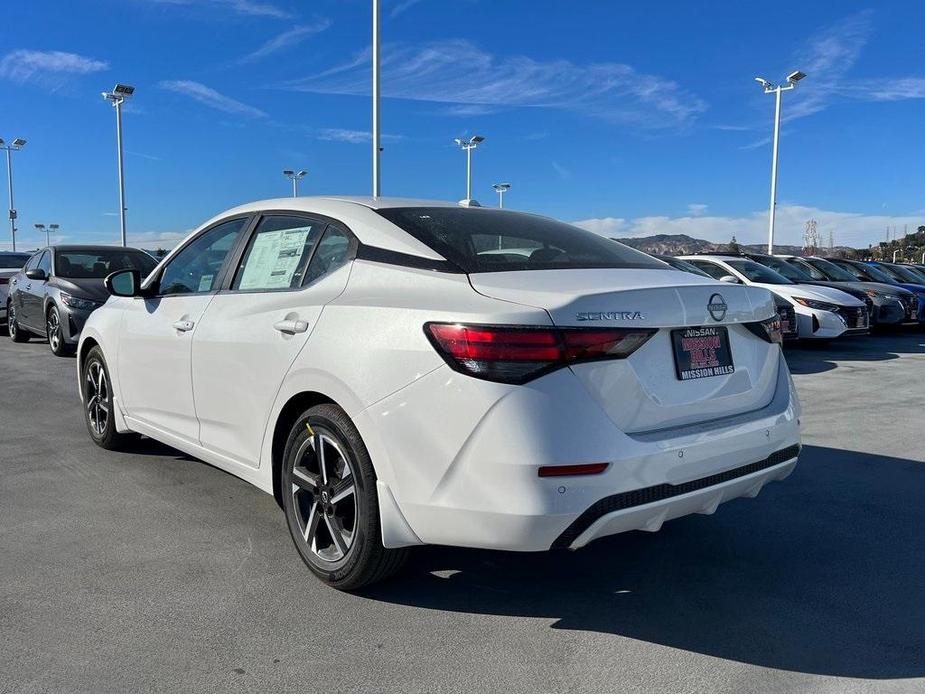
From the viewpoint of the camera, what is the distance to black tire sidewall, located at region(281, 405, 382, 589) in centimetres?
293

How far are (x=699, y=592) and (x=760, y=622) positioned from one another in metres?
0.31

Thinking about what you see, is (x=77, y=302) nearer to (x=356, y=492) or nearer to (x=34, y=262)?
(x=34, y=262)

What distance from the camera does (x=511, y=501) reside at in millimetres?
2572

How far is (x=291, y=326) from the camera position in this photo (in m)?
3.30

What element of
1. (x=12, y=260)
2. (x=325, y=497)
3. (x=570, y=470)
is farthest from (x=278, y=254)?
(x=12, y=260)

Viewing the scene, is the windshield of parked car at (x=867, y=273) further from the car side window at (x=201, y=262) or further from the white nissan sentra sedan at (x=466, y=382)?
the car side window at (x=201, y=262)

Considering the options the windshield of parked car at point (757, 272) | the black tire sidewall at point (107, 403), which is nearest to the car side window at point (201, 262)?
the black tire sidewall at point (107, 403)

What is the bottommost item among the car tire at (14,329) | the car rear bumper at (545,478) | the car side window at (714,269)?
the car tire at (14,329)

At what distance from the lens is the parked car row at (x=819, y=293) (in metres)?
12.0

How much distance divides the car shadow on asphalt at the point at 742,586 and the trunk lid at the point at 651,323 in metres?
0.77

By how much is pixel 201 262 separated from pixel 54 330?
7807mm

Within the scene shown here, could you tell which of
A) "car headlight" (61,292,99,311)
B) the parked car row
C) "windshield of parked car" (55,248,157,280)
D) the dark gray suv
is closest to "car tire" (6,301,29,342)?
the dark gray suv

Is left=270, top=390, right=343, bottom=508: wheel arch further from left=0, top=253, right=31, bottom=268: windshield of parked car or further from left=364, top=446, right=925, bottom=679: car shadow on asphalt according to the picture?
left=0, top=253, right=31, bottom=268: windshield of parked car

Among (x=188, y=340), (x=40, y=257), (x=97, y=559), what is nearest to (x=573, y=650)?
(x=97, y=559)
